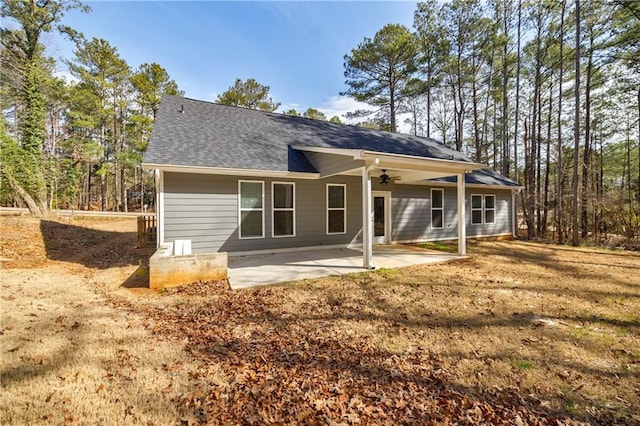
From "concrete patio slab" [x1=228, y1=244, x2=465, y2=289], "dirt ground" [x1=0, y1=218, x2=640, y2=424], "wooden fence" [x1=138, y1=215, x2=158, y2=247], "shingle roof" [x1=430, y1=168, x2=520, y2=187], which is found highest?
"shingle roof" [x1=430, y1=168, x2=520, y2=187]

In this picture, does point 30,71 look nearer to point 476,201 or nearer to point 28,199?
point 28,199

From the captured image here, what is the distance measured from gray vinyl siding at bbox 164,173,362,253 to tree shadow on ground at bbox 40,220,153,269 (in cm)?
175

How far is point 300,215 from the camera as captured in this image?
8898mm

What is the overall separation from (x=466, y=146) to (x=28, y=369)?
29096 mm

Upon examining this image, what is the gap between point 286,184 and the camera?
870cm

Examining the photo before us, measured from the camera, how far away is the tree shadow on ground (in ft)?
25.8

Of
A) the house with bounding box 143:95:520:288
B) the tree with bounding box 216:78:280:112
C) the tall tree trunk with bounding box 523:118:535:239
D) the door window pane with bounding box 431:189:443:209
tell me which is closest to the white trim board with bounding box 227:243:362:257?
the house with bounding box 143:95:520:288

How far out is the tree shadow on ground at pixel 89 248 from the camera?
25.8 ft

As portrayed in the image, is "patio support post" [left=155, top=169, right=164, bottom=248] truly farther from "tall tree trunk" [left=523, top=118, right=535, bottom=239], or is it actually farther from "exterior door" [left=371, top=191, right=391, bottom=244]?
Result: "tall tree trunk" [left=523, top=118, right=535, bottom=239]

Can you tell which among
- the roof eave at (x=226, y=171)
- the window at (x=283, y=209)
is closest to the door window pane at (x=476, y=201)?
the roof eave at (x=226, y=171)

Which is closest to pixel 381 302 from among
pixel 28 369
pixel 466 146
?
pixel 28 369

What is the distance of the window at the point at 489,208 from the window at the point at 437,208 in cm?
265

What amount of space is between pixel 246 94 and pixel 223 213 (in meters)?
20.9

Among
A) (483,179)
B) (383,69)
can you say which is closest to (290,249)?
(483,179)
